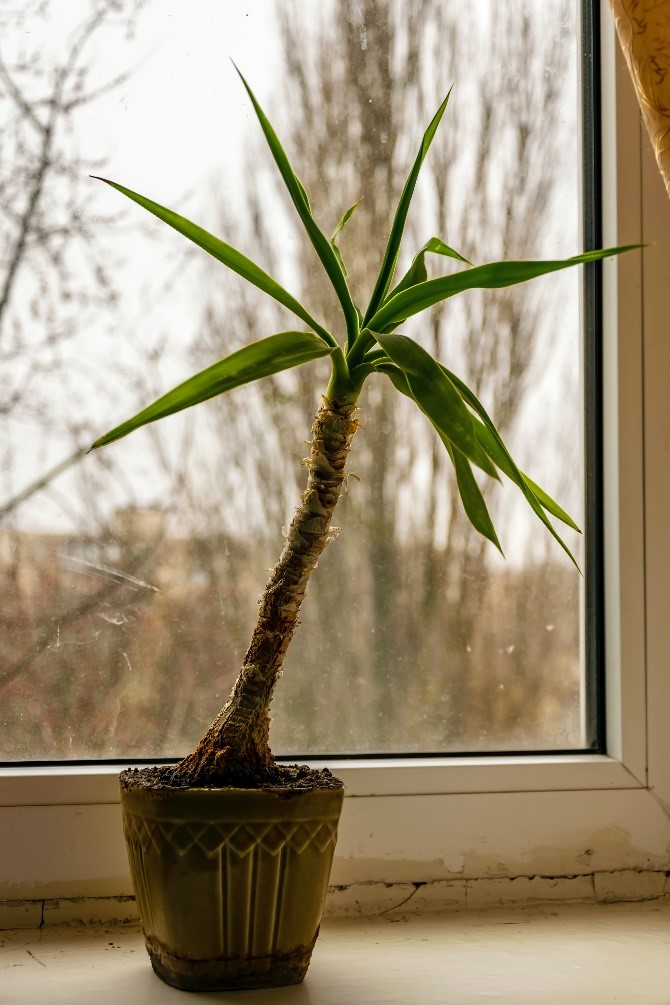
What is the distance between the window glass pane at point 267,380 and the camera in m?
1.02

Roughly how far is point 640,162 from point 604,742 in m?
0.69

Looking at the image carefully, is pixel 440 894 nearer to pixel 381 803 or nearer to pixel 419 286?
pixel 381 803

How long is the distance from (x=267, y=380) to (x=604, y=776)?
59 cm

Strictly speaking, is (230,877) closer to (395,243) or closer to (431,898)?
(431,898)

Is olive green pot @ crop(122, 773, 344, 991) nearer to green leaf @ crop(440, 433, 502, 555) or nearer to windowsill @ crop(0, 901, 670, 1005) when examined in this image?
windowsill @ crop(0, 901, 670, 1005)

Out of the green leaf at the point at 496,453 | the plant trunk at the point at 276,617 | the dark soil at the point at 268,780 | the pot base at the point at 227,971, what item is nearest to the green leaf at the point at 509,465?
the green leaf at the point at 496,453

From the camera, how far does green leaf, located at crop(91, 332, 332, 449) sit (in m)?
0.75

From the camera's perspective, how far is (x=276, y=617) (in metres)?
0.79

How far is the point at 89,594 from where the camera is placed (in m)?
1.02

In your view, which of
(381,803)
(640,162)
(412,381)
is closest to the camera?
(412,381)

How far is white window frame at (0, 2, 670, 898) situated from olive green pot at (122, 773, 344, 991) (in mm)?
190

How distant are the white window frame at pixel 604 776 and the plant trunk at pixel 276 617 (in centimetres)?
22

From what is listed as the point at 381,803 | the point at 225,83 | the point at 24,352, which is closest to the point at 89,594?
the point at 24,352

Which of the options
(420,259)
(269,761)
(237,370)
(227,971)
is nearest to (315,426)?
(237,370)
